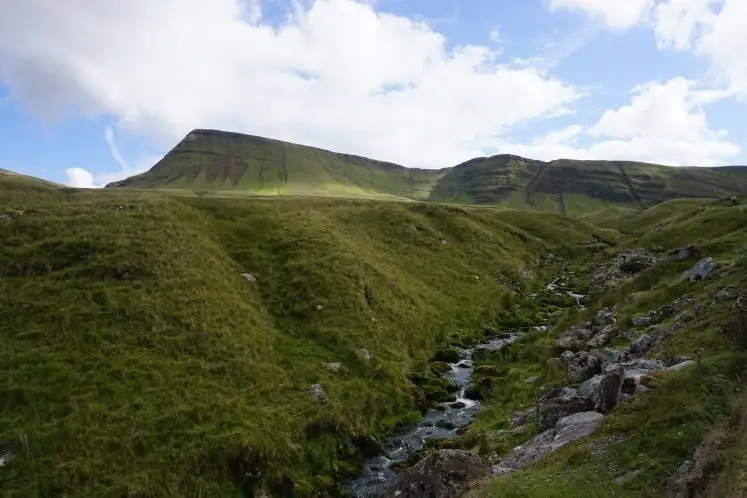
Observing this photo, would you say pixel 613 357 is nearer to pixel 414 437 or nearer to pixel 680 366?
pixel 680 366

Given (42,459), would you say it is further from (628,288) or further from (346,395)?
(628,288)

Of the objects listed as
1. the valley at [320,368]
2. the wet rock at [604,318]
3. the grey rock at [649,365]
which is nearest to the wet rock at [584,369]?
the valley at [320,368]

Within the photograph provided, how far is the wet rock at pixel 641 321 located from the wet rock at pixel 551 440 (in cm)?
1239

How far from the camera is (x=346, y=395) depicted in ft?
95.3

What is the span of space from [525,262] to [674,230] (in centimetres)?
2070

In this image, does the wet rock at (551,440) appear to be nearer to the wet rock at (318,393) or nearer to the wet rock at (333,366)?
the wet rock at (318,393)

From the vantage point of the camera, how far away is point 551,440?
61.6 feet

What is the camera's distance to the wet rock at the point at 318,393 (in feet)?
91.2

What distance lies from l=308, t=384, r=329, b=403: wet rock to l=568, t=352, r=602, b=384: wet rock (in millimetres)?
13744

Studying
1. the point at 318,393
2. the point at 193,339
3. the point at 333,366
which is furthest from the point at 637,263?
the point at 193,339

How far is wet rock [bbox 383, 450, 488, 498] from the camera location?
16547 millimetres

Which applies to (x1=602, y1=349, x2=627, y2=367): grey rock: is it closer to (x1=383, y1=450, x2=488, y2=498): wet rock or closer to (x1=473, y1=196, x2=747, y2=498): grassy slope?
(x1=473, y1=196, x2=747, y2=498): grassy slope

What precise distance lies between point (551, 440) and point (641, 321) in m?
14.3

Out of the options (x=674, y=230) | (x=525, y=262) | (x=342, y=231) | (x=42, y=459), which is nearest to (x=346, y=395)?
(x=42, y=459)
